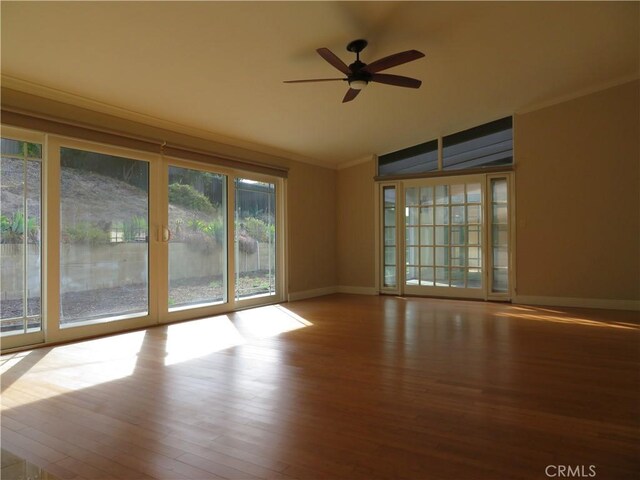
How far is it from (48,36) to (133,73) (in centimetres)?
70

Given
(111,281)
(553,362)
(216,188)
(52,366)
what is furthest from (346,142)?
(52,366)

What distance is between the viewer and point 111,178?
13.7 ft

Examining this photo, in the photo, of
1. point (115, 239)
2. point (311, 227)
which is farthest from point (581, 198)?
point (115, 239)

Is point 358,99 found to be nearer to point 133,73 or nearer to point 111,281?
point 133,73

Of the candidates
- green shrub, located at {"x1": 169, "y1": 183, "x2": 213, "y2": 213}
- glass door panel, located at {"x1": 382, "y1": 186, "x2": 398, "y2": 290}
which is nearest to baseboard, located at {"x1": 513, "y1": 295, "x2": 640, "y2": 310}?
glass door panel, located at {"x1": 382, "y1": 186, "x2": 398, "y2": 290}

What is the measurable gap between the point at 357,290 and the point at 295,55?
178 inches

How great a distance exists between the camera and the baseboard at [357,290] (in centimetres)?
708

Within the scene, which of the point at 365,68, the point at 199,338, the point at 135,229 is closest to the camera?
the point at 365,68

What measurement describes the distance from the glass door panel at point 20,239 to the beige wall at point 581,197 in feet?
19.2

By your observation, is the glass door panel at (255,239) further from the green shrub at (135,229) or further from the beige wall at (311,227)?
the green shrub at (135,229)

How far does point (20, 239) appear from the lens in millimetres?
3545

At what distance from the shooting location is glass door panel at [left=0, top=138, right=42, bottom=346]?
3.46 metres

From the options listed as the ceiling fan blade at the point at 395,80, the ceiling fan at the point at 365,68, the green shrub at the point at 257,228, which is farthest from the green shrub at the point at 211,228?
the ceiling fan blade at the point at 395,80

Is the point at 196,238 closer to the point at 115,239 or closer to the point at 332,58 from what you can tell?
the point at 115,239
